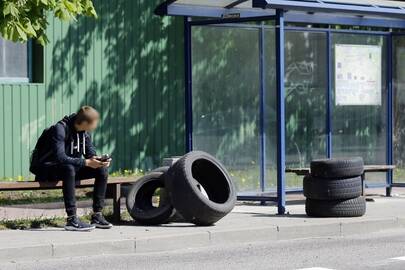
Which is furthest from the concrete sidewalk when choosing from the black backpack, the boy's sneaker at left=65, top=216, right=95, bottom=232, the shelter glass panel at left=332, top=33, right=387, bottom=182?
the shelter glass panel at left=332, top=33, right=387, bottom=182

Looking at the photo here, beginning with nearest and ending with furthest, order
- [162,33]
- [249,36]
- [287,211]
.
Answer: [287,211] < [249,36] < [162,33]

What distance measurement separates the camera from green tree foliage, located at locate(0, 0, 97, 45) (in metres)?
10.8


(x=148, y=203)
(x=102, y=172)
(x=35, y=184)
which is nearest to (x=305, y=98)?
(x=148, y=203)

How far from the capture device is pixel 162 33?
692 inches

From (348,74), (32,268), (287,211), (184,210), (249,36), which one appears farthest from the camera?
(348,74)

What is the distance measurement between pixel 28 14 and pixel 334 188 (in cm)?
448

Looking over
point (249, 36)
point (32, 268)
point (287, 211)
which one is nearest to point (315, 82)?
point (249, 36)

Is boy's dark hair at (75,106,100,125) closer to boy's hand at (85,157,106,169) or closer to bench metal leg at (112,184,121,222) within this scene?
boy's hand at (85,157,106,169)

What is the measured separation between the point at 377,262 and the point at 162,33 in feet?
28.0

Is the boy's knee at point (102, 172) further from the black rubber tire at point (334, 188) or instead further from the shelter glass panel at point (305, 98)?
the shelter glass panel at point (305, 98)

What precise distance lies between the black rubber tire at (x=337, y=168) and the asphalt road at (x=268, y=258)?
1.23 meters

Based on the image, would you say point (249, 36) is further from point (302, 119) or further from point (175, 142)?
point (175, 142)

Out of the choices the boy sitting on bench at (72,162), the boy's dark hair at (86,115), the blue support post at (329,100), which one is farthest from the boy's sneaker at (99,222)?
the blue support post at (329,100)

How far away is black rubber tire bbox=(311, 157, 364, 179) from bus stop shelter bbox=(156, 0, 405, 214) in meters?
0.62
